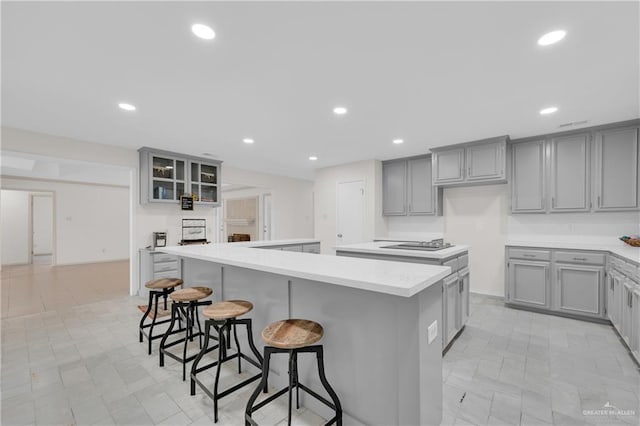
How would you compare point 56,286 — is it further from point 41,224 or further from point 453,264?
point 453,264

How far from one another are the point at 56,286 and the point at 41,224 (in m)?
5.69

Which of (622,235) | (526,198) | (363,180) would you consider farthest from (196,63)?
(622,235)

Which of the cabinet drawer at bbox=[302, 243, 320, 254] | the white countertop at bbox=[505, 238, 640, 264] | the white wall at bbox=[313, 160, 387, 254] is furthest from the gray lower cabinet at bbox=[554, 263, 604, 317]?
the cabinet drawer at bbox=[302, 243, 320, 254]

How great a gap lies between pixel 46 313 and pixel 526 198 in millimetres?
6894

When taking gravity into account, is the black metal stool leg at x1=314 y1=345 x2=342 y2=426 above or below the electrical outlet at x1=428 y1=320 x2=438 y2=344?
below

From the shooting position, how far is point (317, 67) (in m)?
2.14

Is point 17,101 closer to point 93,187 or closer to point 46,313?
point 46,313

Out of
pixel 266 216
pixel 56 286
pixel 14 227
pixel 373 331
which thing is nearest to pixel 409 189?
pixel 373 331

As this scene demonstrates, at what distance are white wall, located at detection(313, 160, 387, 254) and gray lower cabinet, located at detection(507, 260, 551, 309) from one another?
7.34 feet

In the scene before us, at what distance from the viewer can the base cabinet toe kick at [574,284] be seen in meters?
2.64

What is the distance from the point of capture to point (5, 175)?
21.4 feet

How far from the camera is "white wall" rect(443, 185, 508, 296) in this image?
436 centimetres

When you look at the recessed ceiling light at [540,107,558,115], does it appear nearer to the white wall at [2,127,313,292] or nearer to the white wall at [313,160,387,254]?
the white wall at [313,160,387,254]

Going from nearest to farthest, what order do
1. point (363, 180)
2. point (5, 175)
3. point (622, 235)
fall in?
1. point (622, 235)
2. point (363, 180)
3. point (5, 175)
